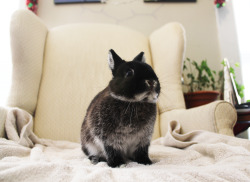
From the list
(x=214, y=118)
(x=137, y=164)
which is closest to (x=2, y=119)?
(x=137, y=164)

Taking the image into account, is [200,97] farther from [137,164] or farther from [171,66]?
[137,164]

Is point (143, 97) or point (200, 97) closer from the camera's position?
point (143, 97)

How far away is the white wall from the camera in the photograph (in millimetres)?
2031

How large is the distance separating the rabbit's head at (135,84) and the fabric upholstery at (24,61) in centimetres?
84

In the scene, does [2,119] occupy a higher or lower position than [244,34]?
lower

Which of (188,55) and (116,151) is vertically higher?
(188,55)

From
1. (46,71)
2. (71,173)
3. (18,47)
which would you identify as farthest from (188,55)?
(71,173)

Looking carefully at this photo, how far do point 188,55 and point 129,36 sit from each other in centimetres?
69

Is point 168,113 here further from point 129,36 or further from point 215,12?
point 215,12

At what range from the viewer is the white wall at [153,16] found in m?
2.03

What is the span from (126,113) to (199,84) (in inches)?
50.9

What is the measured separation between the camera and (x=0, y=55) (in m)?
1.91

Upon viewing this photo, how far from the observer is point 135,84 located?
691mm

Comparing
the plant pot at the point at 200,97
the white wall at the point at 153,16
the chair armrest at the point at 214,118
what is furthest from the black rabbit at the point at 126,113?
the white wall at the point at 153,16
